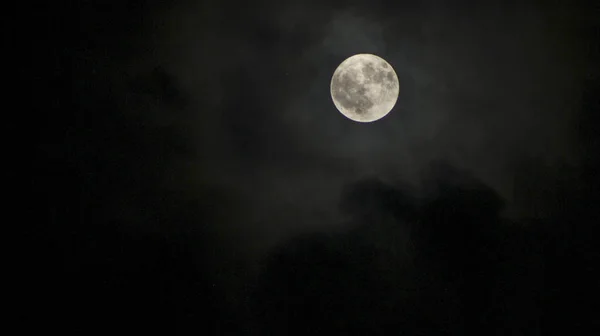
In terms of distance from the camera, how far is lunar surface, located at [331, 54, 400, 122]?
21.5 metres

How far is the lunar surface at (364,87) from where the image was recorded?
848 inches

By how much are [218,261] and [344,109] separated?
66.1 ft

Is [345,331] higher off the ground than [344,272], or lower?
lower

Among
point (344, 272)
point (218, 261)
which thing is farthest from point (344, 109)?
point (344, 272)

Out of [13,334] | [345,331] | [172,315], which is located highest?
[345,331]

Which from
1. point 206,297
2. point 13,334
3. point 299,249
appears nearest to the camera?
point 13,334

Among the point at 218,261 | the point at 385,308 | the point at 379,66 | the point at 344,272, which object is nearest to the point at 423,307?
the point at 385,308

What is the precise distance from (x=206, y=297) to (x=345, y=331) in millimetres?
16483

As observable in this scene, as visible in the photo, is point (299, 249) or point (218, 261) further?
point (299, 249)

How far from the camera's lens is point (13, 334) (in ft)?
80.7

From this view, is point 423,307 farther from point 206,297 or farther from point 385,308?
point 206,297

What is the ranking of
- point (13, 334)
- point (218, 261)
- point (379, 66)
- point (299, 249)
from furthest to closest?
1. point (299, 249)
2. point (218, 261)
3. point (13, 334)
4. point (379, 66)

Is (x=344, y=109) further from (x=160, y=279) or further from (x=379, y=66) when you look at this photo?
(x=160, y=279)

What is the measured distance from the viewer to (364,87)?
2177cm
